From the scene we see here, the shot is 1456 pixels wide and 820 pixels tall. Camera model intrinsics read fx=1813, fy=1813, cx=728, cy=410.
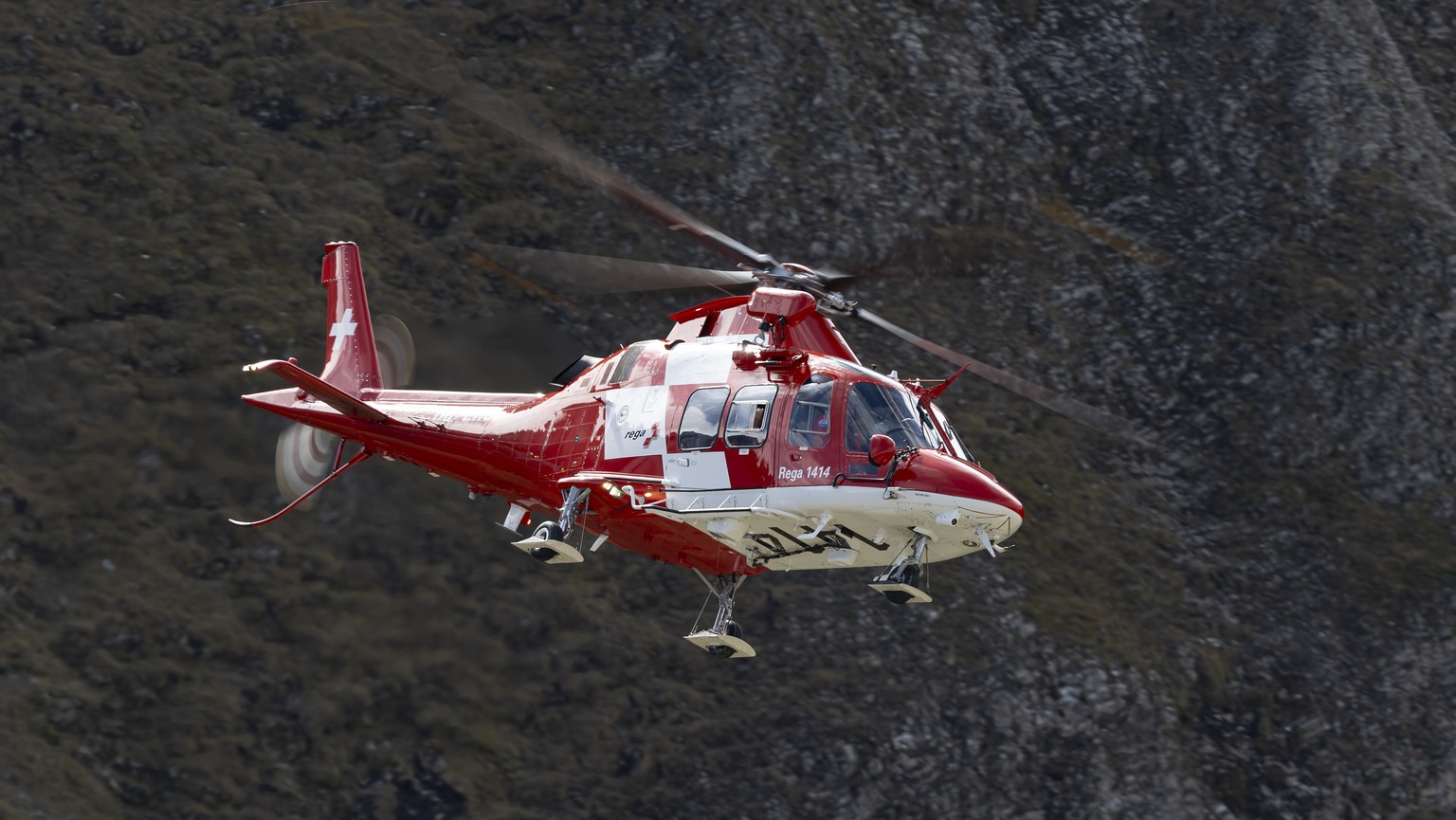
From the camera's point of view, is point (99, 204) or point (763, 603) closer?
point (763, 603)

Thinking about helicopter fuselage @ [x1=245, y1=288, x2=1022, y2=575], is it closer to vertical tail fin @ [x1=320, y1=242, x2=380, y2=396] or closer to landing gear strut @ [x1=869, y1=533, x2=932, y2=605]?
landing gear strut @ [x1=869, y1=533, x2=932, y2=605]

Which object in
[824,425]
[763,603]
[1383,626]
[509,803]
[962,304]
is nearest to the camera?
[824,425]

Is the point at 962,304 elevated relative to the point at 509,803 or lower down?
elevated

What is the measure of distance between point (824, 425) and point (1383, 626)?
17788mm

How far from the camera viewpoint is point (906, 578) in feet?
71.8

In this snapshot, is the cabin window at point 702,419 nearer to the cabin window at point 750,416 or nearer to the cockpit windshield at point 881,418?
the cabin window at point 750,416

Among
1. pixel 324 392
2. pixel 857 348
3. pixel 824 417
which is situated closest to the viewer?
pixel 824 417

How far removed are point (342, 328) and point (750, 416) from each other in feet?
26.5

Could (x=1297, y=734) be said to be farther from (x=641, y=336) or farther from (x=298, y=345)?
(x=298, y=345)

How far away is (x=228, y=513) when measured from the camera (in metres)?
31.4

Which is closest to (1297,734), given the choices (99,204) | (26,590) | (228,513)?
(228,513)

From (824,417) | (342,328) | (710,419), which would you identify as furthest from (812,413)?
(342,328)

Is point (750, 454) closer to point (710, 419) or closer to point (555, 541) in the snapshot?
point (710, 419)

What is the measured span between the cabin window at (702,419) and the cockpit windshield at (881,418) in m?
1.68
